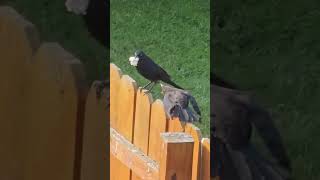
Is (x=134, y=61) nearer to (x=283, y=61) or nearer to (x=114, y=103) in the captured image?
(x=114, y=103)

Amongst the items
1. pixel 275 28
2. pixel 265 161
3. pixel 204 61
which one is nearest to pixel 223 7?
pixel 275 28

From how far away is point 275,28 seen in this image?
244 centimetres

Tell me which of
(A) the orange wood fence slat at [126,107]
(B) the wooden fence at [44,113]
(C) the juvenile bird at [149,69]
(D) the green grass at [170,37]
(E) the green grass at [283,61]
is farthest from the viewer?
(E) the green grass at [283,61]

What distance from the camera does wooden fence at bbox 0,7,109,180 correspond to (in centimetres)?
164

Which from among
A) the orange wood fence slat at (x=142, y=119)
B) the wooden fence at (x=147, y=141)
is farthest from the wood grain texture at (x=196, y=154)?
the orange wood fence slat at (x=142, y=119)

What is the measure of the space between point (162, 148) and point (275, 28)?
92 cm

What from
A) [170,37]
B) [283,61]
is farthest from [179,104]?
[283,61]

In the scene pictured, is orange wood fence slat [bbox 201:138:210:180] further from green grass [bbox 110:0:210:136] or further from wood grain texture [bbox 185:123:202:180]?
green grass [bbox 110:0:210:136]

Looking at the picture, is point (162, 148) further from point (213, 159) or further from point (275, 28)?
point (275, 28)

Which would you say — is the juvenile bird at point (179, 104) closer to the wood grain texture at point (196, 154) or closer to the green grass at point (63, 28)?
the wood grain texture at point (196, 154)

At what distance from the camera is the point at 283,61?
2.40 m

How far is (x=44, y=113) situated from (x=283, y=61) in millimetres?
964

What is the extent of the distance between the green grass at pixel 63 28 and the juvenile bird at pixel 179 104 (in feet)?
0.57

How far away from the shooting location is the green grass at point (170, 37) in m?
2.02
